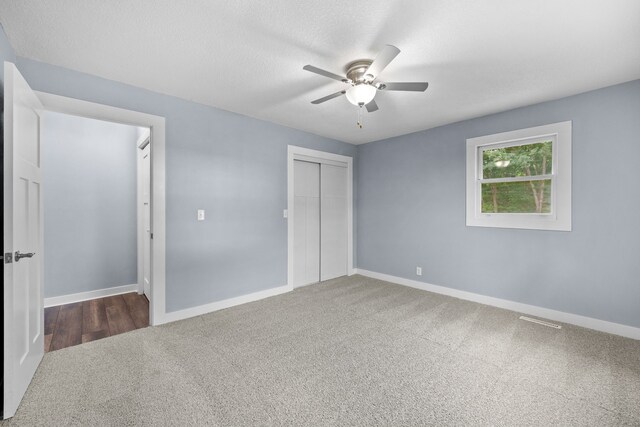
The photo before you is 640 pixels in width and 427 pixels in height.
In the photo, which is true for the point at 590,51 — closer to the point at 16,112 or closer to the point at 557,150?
the point at 557,150

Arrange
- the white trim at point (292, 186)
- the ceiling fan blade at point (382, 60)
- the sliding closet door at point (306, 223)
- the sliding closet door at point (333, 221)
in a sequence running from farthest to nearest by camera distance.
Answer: the sliding closet door at point (333, 221) < the sliding closet door at point (306, 223) < the white trim at point (292, 186) < the ceiling fan blade at point (382, 60)

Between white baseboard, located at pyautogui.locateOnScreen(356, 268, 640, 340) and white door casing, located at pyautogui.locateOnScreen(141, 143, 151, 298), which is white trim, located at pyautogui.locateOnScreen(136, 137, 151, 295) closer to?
white door casing, located at pyautogui.locateOnScreen(141, 143, 151, 298)

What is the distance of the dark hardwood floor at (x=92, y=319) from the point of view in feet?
8.61

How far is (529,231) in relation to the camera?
320 cm

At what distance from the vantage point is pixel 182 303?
9.94ft

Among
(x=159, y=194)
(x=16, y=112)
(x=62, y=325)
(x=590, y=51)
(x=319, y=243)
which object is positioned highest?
(x=590, y=51)

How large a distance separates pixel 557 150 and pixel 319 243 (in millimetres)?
3275

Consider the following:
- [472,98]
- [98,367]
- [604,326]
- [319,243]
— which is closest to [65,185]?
[98,367]

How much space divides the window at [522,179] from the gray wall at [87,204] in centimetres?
485

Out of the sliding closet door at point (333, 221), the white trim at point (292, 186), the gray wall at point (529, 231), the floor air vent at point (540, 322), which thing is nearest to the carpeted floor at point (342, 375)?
the floor air vent at point (540, 322)

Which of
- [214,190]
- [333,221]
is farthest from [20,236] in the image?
[333,221]

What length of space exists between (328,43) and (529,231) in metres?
3.03

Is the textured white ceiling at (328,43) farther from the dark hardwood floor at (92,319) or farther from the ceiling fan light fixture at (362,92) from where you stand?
the dark hardwood floor at (92,319)

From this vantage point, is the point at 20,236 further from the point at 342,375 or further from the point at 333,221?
the point at 333,221
